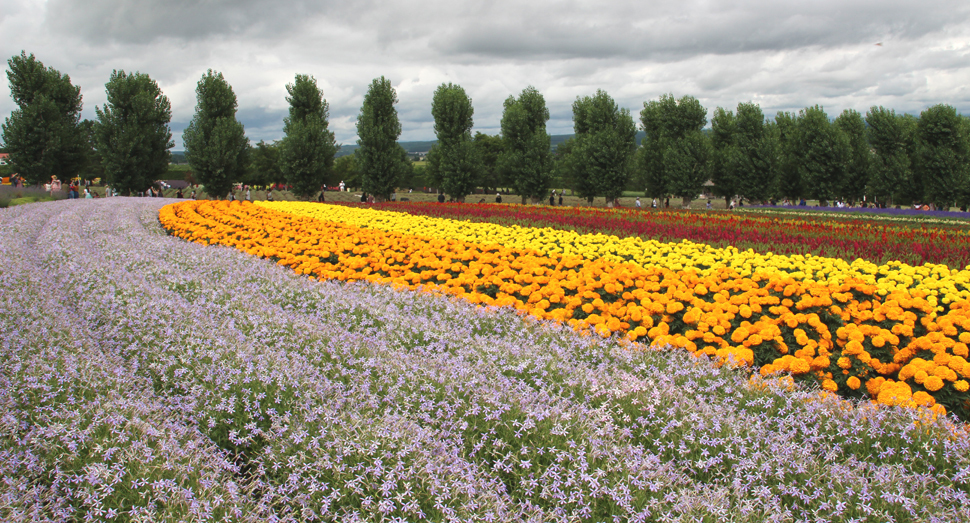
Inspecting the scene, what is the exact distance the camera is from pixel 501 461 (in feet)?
8.14

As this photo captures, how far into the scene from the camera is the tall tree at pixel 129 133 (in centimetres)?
3650

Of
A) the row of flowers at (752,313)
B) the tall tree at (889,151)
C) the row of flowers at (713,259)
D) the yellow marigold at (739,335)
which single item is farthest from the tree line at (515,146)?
the yellow marigold at (739,335)

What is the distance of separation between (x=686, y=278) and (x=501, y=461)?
4.08 m

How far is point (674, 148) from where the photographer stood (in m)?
39.1

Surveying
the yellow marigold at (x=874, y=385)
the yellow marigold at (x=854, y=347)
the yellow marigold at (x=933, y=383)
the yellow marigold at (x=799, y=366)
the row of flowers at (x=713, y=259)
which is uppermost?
the row of flowers at (x=713, y=259)

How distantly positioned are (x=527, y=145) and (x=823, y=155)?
20.8 meters

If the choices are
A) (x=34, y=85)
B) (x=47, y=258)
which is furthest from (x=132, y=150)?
(x=47, y=258)

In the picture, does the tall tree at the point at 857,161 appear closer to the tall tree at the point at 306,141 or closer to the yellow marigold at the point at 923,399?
the tall tree at the point at 306,141

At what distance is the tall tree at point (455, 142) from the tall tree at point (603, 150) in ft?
24.9

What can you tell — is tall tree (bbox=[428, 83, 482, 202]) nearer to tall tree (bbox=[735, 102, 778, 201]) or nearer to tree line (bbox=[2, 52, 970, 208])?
tree line (bbox=[2, 52, 970, 208])

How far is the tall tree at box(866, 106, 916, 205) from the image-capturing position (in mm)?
38344

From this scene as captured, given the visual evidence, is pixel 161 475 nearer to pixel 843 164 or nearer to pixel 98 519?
pixel 98 519

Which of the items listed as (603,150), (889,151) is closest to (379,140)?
(603,150)

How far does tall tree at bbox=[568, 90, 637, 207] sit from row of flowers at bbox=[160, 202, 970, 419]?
31581mm
